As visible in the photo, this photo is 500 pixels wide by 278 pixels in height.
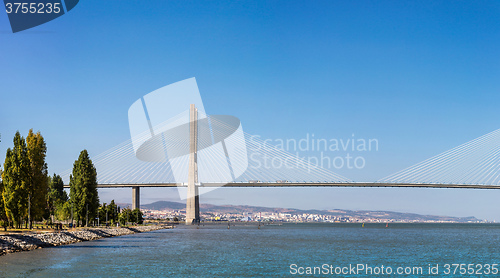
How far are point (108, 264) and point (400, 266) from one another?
73.3 feet

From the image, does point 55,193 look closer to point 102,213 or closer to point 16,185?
point 102,213

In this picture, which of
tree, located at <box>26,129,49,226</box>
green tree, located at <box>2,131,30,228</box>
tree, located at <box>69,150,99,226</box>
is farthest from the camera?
tree, located at <box>69,150,99,226</box>

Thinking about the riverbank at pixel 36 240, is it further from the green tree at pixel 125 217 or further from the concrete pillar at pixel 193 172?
the green tree at pixel 125 217

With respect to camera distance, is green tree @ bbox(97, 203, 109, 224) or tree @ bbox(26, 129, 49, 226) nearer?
tree @ bbox(26, 129, 49, 226)

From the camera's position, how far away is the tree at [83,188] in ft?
259

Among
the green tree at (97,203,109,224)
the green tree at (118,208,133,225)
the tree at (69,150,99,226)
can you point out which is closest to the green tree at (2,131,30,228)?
the tree at (69,150,99,226)

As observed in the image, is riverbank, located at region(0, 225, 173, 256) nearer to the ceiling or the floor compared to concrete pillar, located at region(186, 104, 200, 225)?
nearer to the floor

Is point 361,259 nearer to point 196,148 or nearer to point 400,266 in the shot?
point 400,266

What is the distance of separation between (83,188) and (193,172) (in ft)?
124

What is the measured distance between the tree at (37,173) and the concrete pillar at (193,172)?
51.7 meters

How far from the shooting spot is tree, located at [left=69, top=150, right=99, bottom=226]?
7906 cm

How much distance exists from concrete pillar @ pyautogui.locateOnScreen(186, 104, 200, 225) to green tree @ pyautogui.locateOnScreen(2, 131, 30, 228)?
56.0 meters

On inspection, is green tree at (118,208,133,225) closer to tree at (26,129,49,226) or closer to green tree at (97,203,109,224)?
green tree at (97,203,109,224)

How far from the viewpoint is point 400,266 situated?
1635 inches
